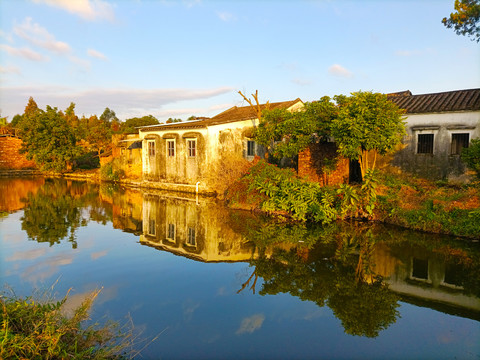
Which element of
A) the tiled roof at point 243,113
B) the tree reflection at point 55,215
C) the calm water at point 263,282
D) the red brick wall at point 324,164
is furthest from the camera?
the tiled roof at point 243,113

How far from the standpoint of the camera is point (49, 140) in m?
32.5

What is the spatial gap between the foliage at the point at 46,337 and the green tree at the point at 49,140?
3258 centimetres

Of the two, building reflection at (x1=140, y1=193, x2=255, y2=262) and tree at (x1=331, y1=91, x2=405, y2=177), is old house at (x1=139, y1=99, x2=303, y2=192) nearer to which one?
building reflection at (x1=140, y1=193, x2=255, y2=262)

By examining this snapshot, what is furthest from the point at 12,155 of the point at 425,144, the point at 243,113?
the point at 425,144

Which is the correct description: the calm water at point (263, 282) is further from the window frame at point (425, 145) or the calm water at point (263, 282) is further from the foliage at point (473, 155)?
the window frame at point (425, 145)

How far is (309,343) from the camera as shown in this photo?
4676 mm

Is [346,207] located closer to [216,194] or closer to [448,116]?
[448,116]

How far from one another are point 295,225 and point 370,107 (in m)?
4.97

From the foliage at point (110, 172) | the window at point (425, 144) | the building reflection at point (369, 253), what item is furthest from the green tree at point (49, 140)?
the window at point (425, 144)

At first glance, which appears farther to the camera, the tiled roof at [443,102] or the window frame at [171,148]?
the window frame at [171,148]

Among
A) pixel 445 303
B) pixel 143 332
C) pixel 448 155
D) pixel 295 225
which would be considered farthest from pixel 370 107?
pixel 143 332

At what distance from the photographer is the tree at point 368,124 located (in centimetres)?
1112

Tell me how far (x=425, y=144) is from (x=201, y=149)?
12.1 m

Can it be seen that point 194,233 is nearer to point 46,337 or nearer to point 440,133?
point 46,337
